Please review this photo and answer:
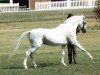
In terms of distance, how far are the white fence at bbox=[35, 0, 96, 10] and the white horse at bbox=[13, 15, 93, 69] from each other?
96.4ft

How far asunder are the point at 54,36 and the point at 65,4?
32406mm

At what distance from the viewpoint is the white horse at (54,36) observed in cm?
1470

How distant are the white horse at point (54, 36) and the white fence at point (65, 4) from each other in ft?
96.4

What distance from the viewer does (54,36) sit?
1487 cm

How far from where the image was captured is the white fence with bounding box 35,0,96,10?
45.8m

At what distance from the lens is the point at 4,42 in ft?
82.8

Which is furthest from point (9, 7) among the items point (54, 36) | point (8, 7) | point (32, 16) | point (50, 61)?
point (54, 36)

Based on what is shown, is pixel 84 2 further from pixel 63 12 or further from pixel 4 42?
pixel 4 42

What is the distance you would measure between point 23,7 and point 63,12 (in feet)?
22.0

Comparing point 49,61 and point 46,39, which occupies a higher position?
point 46,39

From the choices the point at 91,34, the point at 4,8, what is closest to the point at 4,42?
the point at 91,34

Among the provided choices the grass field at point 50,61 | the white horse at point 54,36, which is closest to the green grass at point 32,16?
the grass field at point 50,61

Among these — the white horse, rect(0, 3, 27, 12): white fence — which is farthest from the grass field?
rect(0, 3, 27, 12): white fence

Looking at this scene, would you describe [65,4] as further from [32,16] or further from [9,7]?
[32,16]
